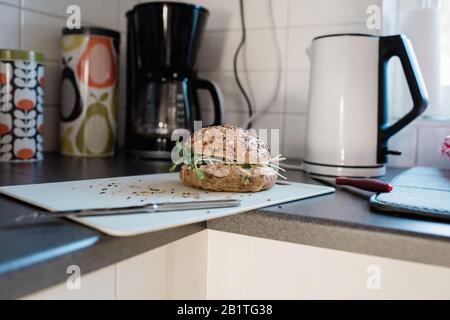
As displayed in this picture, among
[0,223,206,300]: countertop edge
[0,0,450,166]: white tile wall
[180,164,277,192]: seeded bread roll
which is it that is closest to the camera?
[0,223,206,300]: countertop edge

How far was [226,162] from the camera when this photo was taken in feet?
2.25

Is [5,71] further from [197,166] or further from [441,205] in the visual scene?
[441,205]

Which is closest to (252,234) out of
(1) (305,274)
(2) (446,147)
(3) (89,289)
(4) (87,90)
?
(1) (305,274)

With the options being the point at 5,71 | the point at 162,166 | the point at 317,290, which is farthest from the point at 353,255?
the point at 5,71

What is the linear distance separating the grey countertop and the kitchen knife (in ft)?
0.04

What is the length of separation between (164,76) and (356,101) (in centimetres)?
47

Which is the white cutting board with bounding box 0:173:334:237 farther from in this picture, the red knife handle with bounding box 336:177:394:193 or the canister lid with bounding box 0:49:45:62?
the canister lid with bounding box 0:49:45:62

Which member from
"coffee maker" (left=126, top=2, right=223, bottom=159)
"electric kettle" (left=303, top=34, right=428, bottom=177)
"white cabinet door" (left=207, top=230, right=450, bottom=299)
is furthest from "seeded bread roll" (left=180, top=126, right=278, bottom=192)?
"coffee maker" (left=126, top=2, right=223, bottom=159)

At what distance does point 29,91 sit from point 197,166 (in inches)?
20.5

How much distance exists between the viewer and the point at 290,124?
121 cm

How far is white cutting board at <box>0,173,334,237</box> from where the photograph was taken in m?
0.48

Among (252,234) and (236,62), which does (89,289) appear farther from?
(236,62)

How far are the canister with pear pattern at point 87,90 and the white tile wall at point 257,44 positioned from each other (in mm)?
62

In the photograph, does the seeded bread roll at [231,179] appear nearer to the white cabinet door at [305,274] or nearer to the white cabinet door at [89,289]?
the white cabinet door at [305,274]
